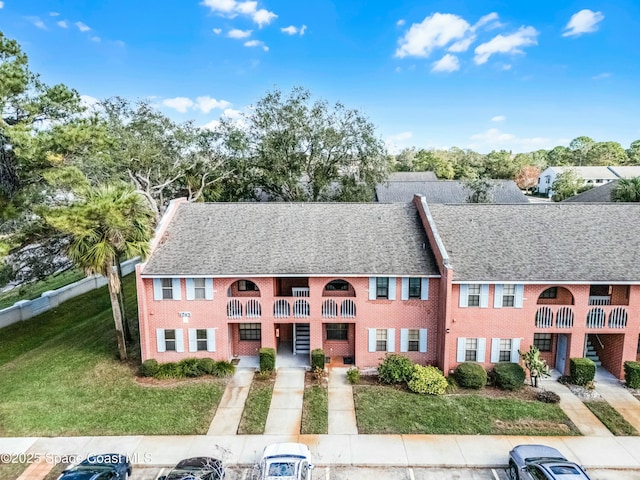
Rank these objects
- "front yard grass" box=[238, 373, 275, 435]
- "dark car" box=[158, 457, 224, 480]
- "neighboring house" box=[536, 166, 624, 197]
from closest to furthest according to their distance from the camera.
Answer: "dark car" box=[158, 457, 224, 480] → "front yard grass" box=[238, 373, 275, 435] → "neighboring house" box=[536, 166, 624, 197]

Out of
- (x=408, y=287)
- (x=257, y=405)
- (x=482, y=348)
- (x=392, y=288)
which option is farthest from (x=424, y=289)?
(x=257, y=405)

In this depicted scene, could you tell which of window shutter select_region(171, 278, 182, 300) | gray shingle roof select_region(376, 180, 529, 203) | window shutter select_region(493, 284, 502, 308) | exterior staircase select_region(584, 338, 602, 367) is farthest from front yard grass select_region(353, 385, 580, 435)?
gray shingle roof select_region(376, 180, 529, 203)

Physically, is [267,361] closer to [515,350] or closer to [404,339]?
[404,339]

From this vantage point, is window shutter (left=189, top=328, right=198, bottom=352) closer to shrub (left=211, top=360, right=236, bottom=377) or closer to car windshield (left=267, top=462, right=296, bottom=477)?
shrub (left=211, top=360, right=236, bottom=377)

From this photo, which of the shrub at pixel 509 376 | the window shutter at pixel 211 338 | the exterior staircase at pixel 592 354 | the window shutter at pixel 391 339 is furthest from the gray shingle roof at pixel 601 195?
the window shutter at pixel 211 338

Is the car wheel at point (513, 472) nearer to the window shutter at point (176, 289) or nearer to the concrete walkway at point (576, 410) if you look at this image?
the concrete walkway at point (576, 410)

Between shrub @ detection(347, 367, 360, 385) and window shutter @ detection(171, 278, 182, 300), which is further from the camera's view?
window shutter @ detection(171, 278, 182, 300)

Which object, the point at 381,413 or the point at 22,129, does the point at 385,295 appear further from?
the point at 22,129
